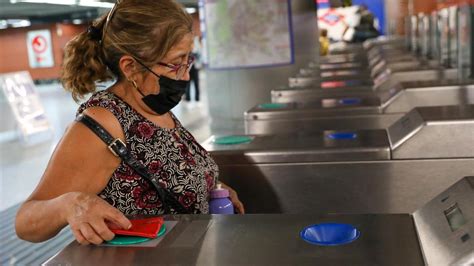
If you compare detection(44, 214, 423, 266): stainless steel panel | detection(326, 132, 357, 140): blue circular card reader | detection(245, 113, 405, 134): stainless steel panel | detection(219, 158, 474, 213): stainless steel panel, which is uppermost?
detection(44, 214, 423, 266): stainless steel panel

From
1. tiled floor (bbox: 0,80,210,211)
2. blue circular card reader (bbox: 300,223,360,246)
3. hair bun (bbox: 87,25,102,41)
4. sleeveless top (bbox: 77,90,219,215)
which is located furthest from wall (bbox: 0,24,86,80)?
blue circular card reader (bbox: 300,223,360,246)

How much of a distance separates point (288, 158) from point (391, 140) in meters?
0.39

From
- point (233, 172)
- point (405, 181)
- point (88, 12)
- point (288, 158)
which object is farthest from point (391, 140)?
point (88, 12)

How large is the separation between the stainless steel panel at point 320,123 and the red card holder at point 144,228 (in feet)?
6.22

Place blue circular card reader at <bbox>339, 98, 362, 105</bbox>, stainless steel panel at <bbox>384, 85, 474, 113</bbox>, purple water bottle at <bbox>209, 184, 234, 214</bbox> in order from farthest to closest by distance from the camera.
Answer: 1. blue circular card reader at <bbox>339, 98, 362, 105</bbox>
2. stainless steel panel at <bbox>384, 85, 474, 113</bbox>
3. purple water bottle at <bbox>209, 184, 234, 214</bbox>

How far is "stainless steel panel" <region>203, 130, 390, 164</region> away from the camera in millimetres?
2113

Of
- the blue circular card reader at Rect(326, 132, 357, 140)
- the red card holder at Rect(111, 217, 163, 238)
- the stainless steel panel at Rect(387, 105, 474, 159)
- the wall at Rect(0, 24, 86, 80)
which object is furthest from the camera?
the wall at Rect(0, 24, 86, 80)

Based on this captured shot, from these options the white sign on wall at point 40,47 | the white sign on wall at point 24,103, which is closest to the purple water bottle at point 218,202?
the white sign on wall at point 40,47

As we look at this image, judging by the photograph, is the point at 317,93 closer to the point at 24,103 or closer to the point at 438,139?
the point at 438,139

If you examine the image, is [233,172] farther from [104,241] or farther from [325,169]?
[104,241]

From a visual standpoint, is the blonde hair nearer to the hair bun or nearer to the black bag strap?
the hair bun

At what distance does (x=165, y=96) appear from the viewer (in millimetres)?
1521

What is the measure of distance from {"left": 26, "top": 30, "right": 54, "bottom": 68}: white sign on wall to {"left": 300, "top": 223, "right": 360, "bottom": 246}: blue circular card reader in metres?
3.86

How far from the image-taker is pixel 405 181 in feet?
6.81
